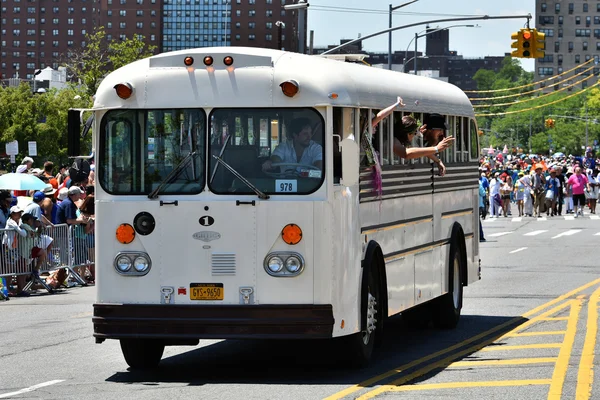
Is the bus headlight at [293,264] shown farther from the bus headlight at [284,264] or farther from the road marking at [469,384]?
the road marking at [469,384]

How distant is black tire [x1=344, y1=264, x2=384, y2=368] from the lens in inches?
458

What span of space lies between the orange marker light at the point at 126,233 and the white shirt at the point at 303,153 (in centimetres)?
138

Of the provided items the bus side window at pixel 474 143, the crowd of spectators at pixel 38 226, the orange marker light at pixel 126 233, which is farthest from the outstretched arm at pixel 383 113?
the crowd of spectators at pixel 38 226

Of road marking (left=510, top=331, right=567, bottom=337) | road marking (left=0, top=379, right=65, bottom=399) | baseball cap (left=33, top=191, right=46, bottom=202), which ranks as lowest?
road marking (left=510, top=331, right=567, bottom=337)

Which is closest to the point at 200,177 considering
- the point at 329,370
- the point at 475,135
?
the point at 329,370

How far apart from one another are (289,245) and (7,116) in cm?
9690

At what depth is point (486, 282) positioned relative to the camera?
22.9 m

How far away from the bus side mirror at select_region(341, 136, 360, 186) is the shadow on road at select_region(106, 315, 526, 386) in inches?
56.0

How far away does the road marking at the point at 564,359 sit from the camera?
10.4m

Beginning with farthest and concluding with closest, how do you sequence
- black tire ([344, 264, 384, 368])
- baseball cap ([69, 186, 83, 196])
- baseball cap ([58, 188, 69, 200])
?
baseball cap ([58, 188, 69, 200]) < baseball cap ([69, 186, 83, 196]) < black tire ([344, 264, 384, 368])

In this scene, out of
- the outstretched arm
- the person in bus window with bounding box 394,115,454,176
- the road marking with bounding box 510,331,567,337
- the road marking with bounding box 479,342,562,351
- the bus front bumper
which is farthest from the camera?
the road marking with bounding box 510,331,567,337

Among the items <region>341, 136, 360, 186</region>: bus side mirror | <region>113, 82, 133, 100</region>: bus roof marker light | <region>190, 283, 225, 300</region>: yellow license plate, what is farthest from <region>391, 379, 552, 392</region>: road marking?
<region>113, 82, 133, 100</region>: bus roof marker light

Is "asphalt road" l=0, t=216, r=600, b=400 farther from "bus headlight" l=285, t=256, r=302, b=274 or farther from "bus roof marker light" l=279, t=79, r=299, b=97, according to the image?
"bus roof marker light" l=279, t=79, r=299, b=97

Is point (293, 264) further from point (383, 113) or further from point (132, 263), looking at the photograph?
point (383, 113)
